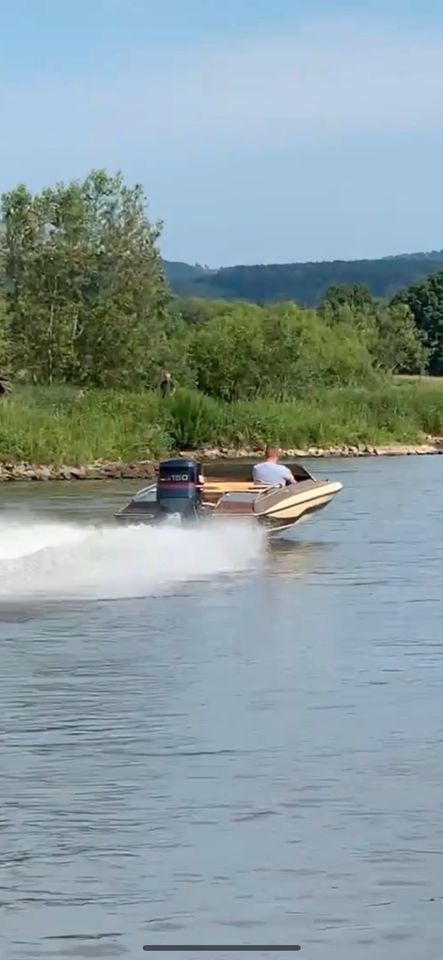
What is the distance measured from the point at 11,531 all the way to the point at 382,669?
12216 mm

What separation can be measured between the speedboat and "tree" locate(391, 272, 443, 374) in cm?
11305

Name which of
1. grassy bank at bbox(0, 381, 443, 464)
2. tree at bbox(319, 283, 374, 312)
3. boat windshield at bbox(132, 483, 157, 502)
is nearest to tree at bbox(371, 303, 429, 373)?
tree at bbox(319, 283, 374, 312)

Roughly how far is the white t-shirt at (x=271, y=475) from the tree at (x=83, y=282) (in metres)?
38.6

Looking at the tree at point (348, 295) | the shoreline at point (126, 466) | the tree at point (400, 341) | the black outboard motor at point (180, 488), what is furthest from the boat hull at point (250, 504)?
the tree at point (348, 295)

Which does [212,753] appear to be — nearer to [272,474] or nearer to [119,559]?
[119,559]

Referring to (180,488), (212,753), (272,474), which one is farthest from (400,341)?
(212,753)

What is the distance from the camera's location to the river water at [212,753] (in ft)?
29.4

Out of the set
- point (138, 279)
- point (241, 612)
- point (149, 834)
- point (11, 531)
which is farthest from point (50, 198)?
point (149, 834)

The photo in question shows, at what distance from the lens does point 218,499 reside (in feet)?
86.1

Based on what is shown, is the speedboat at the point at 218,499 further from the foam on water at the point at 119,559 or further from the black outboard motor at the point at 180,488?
the foam on water at the point at 119,559

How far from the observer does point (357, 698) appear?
47.6 ft

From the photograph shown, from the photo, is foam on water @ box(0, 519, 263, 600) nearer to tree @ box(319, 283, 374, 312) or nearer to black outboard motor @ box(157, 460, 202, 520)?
black outboard motor @ box(157, 460, 202, 520)

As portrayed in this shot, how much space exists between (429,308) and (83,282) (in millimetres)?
82526

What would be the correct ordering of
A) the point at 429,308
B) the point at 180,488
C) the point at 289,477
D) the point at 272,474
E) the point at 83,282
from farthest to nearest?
the point at 429,308, the point at 83,282, the point at 289,477, the point at 272,474, the point at 180,488
